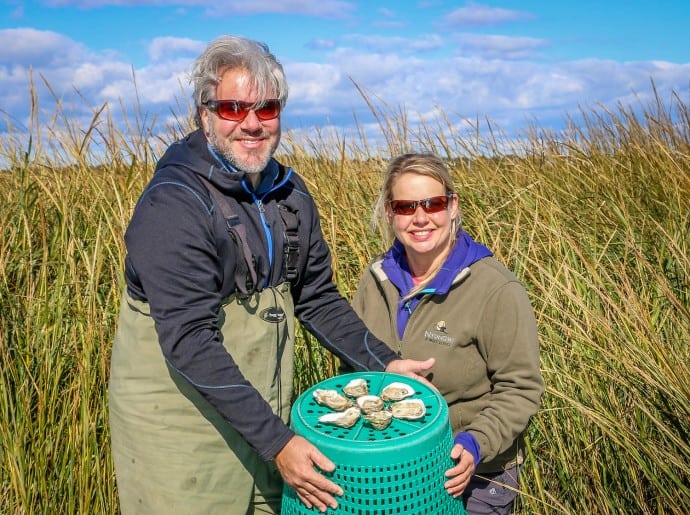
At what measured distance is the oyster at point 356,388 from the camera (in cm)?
195

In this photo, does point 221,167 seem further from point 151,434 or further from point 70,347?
point 70,347

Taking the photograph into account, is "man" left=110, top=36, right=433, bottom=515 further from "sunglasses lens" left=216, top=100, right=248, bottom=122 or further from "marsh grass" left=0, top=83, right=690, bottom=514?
"marsh grass" left=0, top=83, right=690, bottom=514

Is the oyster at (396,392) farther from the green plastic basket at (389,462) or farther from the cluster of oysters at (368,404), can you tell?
the green plastic basket at (389,462)

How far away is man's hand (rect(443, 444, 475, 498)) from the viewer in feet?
5.95

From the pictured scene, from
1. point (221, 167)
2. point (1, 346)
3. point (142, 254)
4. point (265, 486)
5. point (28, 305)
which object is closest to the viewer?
point (142, 254)

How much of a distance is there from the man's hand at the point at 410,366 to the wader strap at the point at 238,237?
60 cm

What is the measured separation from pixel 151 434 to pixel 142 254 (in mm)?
672

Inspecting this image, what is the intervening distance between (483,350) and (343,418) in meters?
0.63

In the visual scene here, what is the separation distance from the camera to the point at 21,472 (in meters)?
2.58

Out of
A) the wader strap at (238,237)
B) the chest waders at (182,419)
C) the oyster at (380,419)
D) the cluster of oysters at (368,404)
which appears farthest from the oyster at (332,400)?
the wader strap at (238,237)

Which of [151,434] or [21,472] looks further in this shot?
[21,472]

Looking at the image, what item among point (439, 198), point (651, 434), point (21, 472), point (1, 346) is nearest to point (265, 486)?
point (21, 472)

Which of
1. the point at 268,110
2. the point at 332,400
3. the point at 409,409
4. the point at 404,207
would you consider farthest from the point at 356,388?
the point at 268,110

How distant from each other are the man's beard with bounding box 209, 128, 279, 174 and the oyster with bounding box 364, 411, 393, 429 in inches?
37.0
